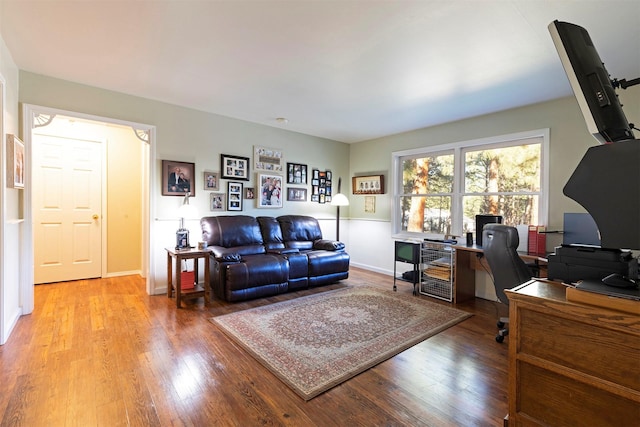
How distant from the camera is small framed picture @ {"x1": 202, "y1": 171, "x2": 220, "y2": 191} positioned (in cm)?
415

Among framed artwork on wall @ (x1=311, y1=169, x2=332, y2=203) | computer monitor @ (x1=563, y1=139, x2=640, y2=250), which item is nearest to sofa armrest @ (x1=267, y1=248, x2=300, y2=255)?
framed artwork on wall @ (x1=311, y1=169, x2=332, y2=203)

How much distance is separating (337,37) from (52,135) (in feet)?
14.0

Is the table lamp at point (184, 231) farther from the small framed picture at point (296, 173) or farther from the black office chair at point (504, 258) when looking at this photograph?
the black office chair at point (504, 258)

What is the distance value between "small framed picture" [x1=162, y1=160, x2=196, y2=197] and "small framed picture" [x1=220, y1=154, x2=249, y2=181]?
414 millimetres

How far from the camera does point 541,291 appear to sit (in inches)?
49.9

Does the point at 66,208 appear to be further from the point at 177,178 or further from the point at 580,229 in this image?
the point at 580,229

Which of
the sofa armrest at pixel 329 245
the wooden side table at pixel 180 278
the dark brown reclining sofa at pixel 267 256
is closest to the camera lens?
the wooden side table at pixel 180 278

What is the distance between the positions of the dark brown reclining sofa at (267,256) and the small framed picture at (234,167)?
2.03 feet

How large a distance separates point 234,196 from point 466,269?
3.31 metres

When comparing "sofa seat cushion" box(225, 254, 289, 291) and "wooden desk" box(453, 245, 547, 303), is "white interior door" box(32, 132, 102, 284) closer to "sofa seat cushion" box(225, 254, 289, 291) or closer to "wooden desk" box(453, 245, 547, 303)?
"sofa seat cushion" box(225, 254, 289, 291)

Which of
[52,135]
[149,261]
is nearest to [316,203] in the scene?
[149,261]

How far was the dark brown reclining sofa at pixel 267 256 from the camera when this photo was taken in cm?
347

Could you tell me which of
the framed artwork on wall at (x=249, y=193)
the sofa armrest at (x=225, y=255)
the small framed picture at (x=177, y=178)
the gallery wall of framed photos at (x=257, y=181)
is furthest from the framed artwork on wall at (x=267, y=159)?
the sofa armrest at (x=225, y=255)

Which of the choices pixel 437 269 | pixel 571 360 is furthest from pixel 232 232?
pixel 571 360
